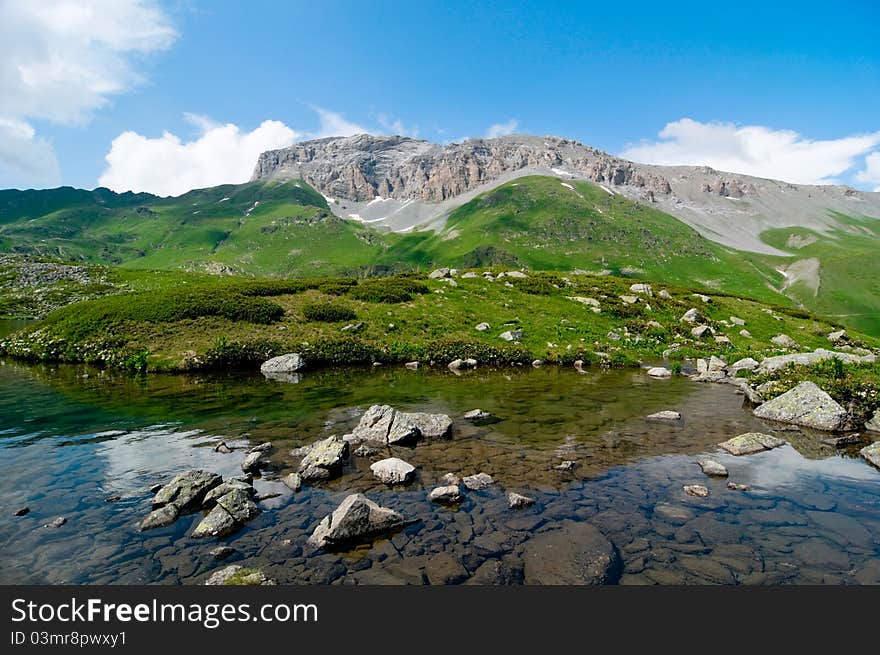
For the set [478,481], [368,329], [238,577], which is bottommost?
[478,481]

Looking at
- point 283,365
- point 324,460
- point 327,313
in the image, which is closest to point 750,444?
point 324,460

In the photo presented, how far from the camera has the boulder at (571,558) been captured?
29.8ft

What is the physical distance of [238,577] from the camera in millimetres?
8594

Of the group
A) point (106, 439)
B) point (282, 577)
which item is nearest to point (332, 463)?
point (282, 577)

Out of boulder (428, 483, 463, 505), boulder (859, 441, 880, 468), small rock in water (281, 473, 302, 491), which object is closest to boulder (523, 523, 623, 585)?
boulder (428, 483, 463, 505)

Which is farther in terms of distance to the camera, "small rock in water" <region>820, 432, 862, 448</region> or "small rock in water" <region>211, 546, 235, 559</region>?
"small rock in water" <region>820, 432, 862, 448</region>

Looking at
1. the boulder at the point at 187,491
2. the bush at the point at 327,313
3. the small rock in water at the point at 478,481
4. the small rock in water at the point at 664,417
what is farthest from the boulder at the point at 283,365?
the small rock in water at the point at 664,417

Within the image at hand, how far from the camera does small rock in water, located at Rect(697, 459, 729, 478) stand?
47.5ft

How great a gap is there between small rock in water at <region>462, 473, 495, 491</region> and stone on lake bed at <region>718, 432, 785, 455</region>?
10.5 meters

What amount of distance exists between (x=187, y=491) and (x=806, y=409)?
88.4ft

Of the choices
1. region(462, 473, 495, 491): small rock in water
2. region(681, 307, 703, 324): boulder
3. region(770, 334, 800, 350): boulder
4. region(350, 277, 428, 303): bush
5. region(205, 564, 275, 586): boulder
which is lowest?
region(462, 473, 495, 491): small rock in water

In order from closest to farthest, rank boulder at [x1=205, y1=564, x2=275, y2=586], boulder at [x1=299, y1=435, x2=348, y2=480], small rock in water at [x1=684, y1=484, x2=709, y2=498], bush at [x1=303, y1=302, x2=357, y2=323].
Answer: boulder at [x1=205, y1=564, x2=275, y2=586] → small rock in water at [x1=684, y1=484, x2=709, y2=498] → boulder at [x1=299, y1=435, x2=348, y2=480] → bush at [x1=303, y1=302, x2=357, y2=323]

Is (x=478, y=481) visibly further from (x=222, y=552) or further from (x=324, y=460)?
(x=222, y=552)

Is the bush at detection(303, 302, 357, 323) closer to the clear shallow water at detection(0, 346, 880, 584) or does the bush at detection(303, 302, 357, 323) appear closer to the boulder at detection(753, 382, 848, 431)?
the clear shallow water at detection(0, 346, 880, 584)
